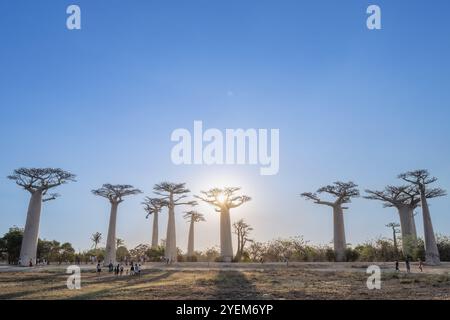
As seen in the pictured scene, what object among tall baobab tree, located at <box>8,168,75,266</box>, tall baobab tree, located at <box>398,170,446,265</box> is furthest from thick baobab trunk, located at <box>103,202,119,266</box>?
tall baobab tree, located at <box>398,170,446,265</box>

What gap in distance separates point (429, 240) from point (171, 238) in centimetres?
3154

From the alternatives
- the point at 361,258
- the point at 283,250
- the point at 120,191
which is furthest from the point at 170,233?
the point at 361,258

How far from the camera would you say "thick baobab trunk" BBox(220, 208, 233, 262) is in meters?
55.2

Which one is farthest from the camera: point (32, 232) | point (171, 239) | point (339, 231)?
point (171, 239)

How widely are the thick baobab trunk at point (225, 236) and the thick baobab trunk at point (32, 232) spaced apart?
75.0 ft

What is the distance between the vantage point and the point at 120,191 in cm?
5053

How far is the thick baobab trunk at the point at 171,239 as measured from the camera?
5528 cm

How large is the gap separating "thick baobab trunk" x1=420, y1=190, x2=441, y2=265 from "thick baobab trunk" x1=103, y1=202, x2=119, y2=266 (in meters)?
33.9

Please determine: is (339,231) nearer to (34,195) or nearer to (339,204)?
(339,204)

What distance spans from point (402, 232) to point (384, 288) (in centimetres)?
3278

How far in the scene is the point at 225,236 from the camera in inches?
2216

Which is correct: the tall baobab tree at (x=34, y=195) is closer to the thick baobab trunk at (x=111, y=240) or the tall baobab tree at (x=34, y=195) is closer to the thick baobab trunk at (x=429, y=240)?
the thick baobab trunk at (x=111, y=240)

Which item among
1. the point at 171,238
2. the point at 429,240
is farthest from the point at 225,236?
the point at 429,240
